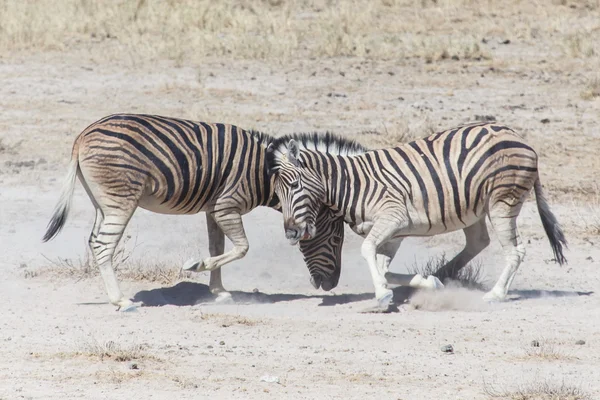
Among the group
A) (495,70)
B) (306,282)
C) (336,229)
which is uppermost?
(495,70)

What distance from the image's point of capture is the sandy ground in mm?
6645

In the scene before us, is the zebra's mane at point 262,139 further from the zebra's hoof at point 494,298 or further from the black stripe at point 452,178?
the zebra's hoof at point 494,298

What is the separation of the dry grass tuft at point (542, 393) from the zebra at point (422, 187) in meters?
2.53

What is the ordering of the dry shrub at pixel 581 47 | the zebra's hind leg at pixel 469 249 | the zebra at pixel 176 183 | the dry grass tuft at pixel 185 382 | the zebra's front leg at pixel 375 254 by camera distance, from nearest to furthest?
the dry grass tuft at pixel 185 382 → the zebra's front leg at pixel 375 254 → the zebra at pixel 176 183 → the zebra's hind leg at pixel 469 249 → the dry shrub at pixel 581 47

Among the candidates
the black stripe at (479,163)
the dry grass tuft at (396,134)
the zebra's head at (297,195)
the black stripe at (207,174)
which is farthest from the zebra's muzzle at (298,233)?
the dry grass tuft at (396,134)

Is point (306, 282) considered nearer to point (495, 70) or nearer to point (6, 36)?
point (495, 70)

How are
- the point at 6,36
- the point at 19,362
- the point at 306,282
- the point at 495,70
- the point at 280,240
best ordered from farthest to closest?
the point at 6,36 < the point at 495,70 < the point at 280,240 < the point at 306,282 < the point at 19,362

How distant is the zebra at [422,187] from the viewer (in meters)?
8.66

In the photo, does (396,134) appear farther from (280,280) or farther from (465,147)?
(465,147)

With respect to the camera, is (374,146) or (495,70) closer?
(374,146)

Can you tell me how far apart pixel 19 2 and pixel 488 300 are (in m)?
15.0

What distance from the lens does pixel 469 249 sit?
9.46 meters

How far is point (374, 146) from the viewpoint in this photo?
44.2 feet

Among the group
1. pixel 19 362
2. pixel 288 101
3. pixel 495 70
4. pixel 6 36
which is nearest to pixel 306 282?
pixel 19 362
